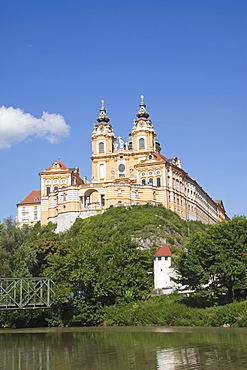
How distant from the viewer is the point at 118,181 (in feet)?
395

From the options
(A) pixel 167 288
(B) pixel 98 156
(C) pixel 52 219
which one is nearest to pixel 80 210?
(C) pixel 52 219

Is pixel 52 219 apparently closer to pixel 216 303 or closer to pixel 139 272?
pixel 139 272

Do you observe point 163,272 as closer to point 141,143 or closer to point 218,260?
point 218,260

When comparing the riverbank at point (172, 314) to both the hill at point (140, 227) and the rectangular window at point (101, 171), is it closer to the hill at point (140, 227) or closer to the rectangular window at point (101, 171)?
the hill at point (140, 227)

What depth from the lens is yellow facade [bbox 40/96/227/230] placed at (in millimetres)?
115625

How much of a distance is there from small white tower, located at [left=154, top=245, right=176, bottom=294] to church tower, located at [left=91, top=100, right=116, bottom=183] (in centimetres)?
5787

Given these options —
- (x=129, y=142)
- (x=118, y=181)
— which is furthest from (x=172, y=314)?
(x=129, y=142)

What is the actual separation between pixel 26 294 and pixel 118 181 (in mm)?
58420

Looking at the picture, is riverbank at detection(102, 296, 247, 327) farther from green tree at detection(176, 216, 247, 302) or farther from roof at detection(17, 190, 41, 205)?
roof at detection(17, 190, 41, 205)

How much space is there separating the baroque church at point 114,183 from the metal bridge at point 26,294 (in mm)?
49534

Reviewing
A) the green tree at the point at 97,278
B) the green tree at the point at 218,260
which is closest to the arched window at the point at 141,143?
the green tree at the point at 97,278

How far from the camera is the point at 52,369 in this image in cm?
3069

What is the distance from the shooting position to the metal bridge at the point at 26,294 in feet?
198

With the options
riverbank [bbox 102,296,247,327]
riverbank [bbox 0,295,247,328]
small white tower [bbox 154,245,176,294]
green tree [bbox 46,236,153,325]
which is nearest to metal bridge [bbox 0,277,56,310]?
riverbank [bbox 0,295,247,328]
